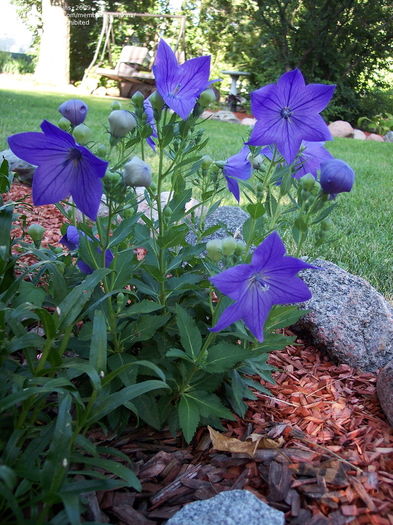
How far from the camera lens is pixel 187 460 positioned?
5.22ft

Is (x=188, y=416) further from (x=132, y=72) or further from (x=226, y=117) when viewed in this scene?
(x=132, y=72)

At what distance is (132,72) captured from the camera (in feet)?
47.5

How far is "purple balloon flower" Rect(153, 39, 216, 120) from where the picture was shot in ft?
4.83

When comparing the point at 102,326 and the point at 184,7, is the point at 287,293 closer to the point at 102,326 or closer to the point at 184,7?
the point at 102,326

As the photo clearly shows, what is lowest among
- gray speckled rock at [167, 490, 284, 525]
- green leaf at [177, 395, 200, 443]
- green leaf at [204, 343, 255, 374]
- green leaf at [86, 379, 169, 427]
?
green leaf at [177, 395, 200, 443]

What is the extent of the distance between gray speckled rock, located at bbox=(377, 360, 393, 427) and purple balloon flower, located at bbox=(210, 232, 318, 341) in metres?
0.79

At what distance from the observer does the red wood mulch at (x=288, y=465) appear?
54.5 inches

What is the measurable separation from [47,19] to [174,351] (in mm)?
17253

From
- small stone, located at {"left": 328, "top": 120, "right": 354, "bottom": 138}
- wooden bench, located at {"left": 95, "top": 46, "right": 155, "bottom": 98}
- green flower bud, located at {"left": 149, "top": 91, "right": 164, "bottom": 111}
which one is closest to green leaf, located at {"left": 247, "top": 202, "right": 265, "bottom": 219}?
green flower bud, located at {"left": 149, "top": 91, "right": 164, "bottom": 111}

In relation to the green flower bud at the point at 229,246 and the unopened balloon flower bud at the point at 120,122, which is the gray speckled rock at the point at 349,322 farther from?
the unopened balloon flower bud at the point at 120,122

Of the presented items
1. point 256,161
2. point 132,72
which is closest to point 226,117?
point 132,72

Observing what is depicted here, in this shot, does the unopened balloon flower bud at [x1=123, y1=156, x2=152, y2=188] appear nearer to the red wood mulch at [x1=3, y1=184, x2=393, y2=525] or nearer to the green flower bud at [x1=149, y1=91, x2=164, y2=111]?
the green flower bud at [x1=149, y1=91, x2=164, y2=111]

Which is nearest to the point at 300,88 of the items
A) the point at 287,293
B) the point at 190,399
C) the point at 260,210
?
the point at 260,210

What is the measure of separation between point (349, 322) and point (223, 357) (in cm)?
101
